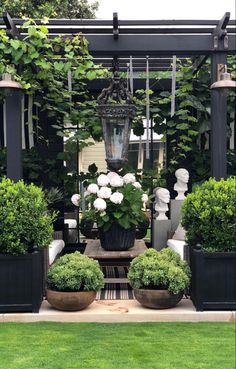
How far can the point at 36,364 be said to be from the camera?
315 cm

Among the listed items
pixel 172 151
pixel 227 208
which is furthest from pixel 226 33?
pixel 172 151

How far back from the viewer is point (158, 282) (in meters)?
4.29

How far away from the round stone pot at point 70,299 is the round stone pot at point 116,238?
3.52 feet

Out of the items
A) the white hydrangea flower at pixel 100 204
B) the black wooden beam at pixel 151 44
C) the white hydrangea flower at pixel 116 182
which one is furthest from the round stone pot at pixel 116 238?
the black wooden beam at pixel 151 44

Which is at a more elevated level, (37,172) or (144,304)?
(37,172)

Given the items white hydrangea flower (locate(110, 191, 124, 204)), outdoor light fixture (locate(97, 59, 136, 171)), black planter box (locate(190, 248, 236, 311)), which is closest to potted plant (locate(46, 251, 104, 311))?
black planter box (locate(190, 248, 236, 311))

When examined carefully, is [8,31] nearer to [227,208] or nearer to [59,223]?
[227,208]

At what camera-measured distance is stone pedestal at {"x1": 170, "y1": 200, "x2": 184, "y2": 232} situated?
6.94 m

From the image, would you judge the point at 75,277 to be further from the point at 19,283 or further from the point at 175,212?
the point at 175,212

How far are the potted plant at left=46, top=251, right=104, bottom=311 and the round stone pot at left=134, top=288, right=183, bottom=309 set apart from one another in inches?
15.4

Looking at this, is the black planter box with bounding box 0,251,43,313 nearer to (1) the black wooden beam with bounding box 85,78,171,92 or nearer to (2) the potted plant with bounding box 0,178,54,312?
(2) the potted plant with bounding box 0,178,54,312

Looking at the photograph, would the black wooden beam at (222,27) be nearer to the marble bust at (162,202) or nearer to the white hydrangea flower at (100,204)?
the white hydrangea flower at (100,204)

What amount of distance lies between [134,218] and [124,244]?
0.31 m

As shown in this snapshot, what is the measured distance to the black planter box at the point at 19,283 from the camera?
4.25m
